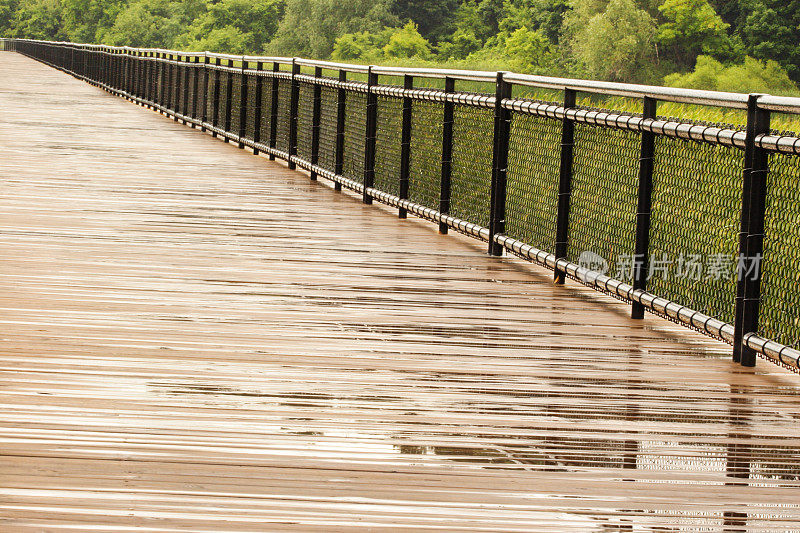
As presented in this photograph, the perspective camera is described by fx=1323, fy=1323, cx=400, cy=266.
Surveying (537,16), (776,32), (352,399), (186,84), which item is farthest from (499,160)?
(537,16)

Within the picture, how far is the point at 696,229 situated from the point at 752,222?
109 centimetres

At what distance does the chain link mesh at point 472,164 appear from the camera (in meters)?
9.33

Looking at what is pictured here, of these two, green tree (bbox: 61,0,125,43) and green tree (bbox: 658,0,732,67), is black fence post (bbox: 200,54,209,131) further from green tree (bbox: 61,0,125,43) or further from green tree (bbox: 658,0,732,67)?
green tree (bbox: 61,0,125,43)

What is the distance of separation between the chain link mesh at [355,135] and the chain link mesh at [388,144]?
1.34 ft

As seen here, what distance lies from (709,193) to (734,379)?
129 centimetres

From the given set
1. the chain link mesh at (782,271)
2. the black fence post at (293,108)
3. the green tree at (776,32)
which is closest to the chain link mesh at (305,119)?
the black fence post at (293,108)

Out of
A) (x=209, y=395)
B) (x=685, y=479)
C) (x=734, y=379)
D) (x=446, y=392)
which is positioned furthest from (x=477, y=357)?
(x=685, y=479)

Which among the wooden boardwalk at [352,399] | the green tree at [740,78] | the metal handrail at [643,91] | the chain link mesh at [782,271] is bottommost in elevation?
the wooden boardwalk at [352,399]

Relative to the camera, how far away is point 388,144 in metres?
11.7

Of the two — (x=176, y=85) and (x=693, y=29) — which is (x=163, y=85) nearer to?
(x=176, y=85)

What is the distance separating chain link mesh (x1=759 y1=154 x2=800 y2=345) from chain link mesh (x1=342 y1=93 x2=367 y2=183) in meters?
6.93

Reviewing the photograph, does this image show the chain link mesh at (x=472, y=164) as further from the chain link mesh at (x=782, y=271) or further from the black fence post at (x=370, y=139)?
the chain link mesh at (x=782, y=271)

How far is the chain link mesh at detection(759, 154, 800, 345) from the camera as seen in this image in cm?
548

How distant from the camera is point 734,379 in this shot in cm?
542
